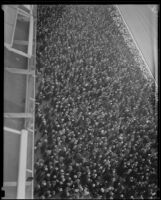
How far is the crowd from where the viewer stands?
2.42 metres

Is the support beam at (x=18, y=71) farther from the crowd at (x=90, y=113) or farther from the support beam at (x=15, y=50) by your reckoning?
the crowd at (x=90, y=113)

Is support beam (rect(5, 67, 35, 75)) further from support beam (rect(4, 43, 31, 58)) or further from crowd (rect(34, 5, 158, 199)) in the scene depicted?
crowd (rect(34, 5, 158, 199))

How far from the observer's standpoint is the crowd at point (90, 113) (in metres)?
2.42

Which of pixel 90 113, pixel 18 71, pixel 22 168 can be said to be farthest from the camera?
pixel 90 113

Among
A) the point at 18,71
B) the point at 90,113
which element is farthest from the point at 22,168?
the point at 90,113

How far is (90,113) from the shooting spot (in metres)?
2.86

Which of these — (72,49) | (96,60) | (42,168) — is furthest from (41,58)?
(42,168)

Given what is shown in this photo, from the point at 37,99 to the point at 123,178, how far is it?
106 centimetres

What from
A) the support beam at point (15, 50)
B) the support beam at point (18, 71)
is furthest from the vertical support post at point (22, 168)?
the support beam at point (15, 50)

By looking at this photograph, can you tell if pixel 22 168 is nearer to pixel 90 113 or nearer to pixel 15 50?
pixel 15 50

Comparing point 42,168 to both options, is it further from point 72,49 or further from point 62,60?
point 72,49

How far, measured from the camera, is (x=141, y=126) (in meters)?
2.95

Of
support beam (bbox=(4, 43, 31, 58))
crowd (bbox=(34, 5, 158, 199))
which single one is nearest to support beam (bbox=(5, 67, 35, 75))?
support beam (bbox=(4, 43, 31, 58))
